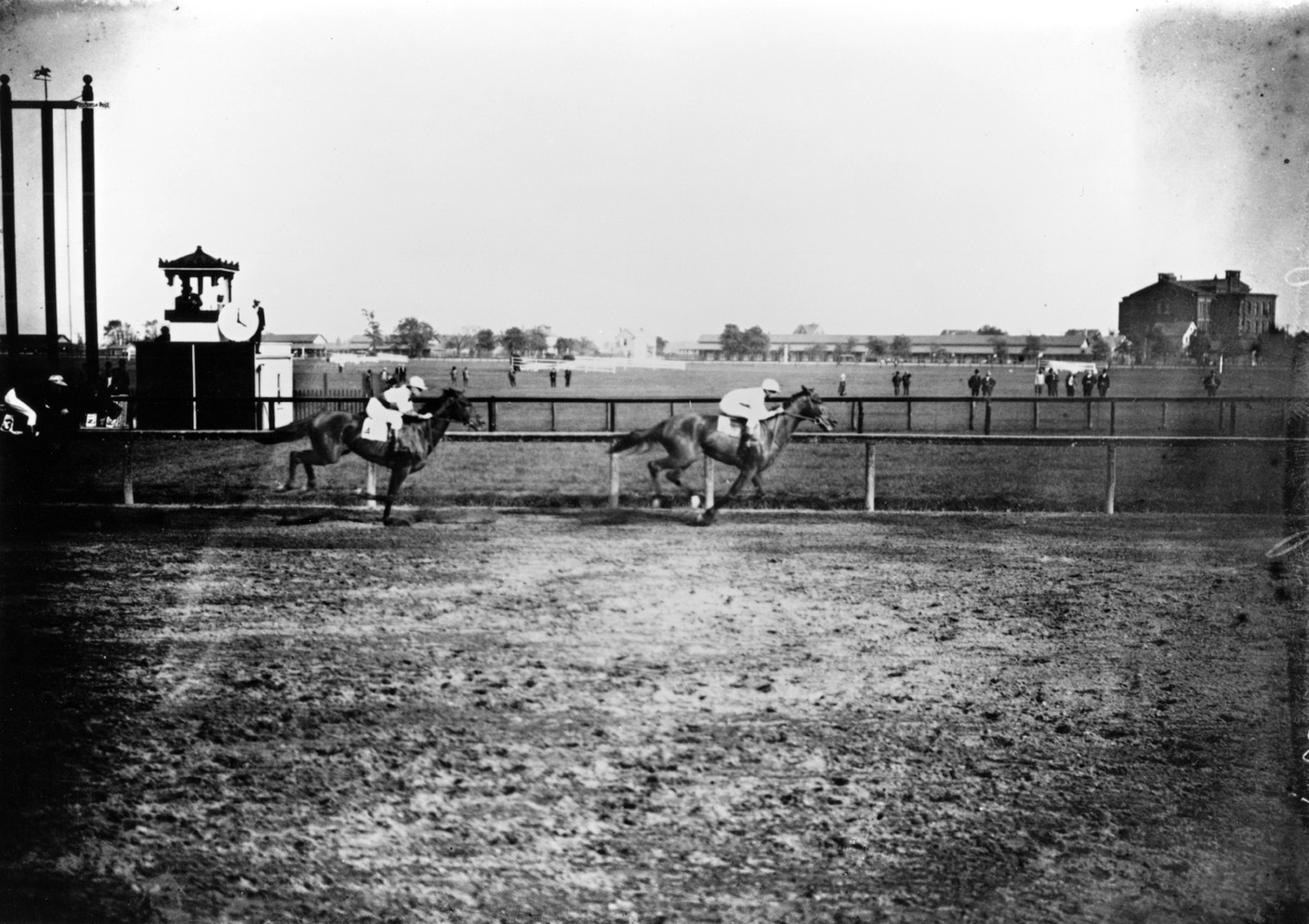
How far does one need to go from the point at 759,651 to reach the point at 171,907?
3441 mm

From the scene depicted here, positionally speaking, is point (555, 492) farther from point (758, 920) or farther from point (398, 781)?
point (758, 920)

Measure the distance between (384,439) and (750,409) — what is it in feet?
10.3

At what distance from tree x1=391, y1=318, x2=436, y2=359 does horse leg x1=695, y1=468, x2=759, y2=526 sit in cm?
279

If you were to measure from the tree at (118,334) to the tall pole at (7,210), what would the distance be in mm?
937

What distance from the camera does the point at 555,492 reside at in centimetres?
1136

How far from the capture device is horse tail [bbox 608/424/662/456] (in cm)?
916

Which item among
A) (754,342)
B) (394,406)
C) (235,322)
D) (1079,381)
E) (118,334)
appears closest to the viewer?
(754,342)

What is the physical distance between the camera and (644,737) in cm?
455

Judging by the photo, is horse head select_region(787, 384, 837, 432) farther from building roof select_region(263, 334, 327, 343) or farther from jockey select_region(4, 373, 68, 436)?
jockey select_region(4, 373, 68, 436)

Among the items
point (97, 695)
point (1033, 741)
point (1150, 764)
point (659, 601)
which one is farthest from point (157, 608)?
point (1150, 764)

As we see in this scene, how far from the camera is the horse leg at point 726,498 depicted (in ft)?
29.4

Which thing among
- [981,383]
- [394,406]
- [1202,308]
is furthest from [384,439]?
[981,383]

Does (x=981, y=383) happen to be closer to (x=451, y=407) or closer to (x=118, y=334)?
(x=451, y=407)

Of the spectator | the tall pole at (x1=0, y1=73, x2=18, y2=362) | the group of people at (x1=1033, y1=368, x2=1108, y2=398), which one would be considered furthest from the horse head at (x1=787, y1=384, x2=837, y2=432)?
the spectator
